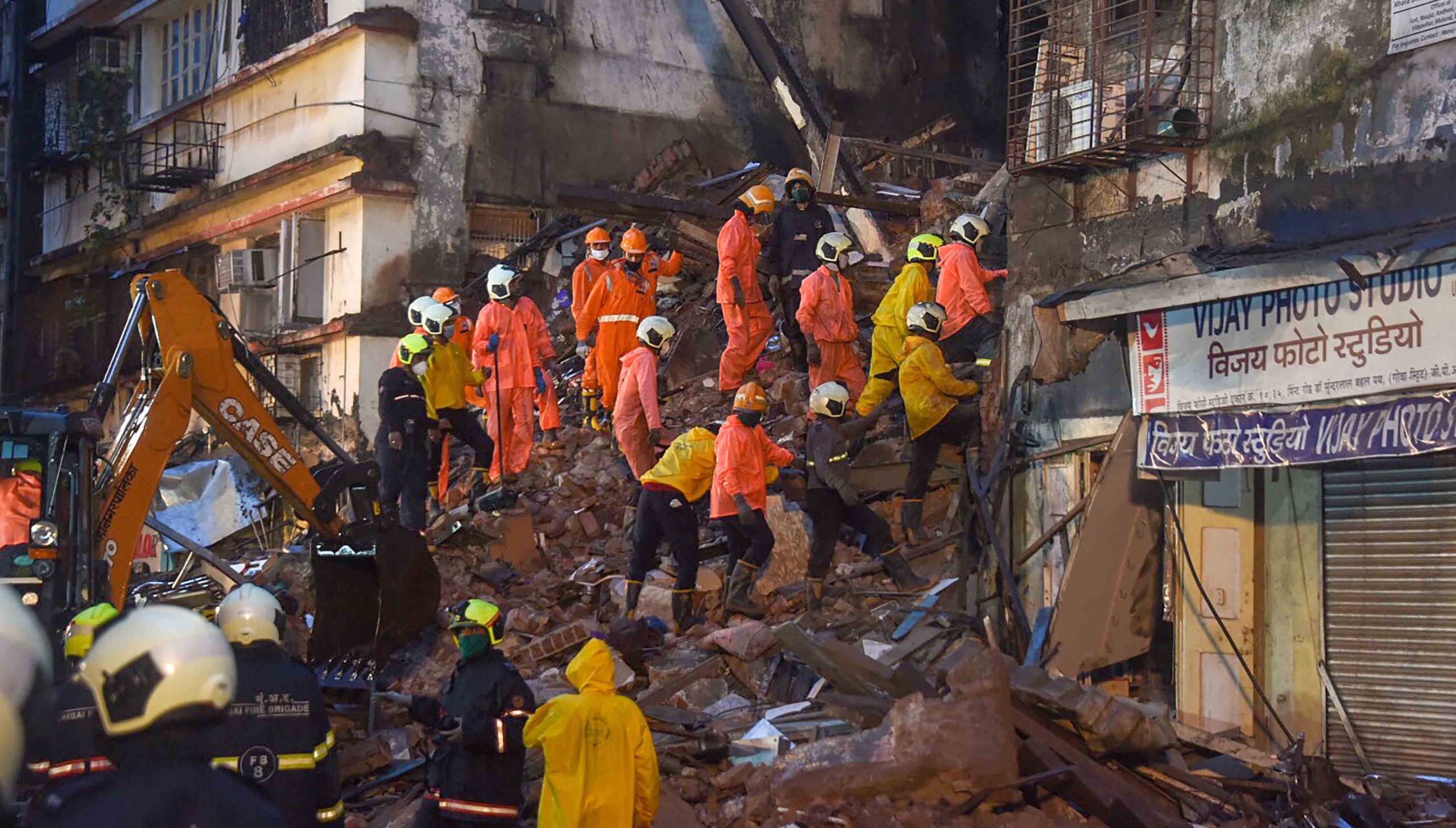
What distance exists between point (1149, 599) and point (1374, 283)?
10.6 feet

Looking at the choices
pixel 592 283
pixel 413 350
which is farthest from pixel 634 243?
pixel 413 350

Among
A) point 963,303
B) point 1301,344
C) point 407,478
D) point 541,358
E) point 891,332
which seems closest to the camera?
point 1301,344

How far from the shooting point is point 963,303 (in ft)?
51.4

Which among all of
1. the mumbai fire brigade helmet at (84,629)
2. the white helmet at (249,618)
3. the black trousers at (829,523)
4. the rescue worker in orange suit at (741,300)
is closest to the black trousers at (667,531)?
the black trousers at (829,523)

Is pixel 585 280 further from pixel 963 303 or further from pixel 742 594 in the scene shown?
pixel 742 594

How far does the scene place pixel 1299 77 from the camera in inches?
441

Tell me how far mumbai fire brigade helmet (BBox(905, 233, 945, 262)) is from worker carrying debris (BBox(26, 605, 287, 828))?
11541 mm

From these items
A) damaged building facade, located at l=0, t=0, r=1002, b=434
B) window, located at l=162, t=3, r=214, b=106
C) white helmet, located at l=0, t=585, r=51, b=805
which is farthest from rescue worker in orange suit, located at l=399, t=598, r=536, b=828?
window, located at l=162, t=3, r=214, b=106

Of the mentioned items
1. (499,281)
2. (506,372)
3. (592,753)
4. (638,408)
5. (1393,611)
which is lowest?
(592,753)

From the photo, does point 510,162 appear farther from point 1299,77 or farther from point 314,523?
point 1299,77

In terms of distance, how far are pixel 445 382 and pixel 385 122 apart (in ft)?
26.3

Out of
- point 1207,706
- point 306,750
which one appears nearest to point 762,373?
point 1207,706

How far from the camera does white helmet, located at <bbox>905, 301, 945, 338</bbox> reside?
572 inches

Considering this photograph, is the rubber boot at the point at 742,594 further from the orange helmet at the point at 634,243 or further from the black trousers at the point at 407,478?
the orange helmet at the point at 634,243
